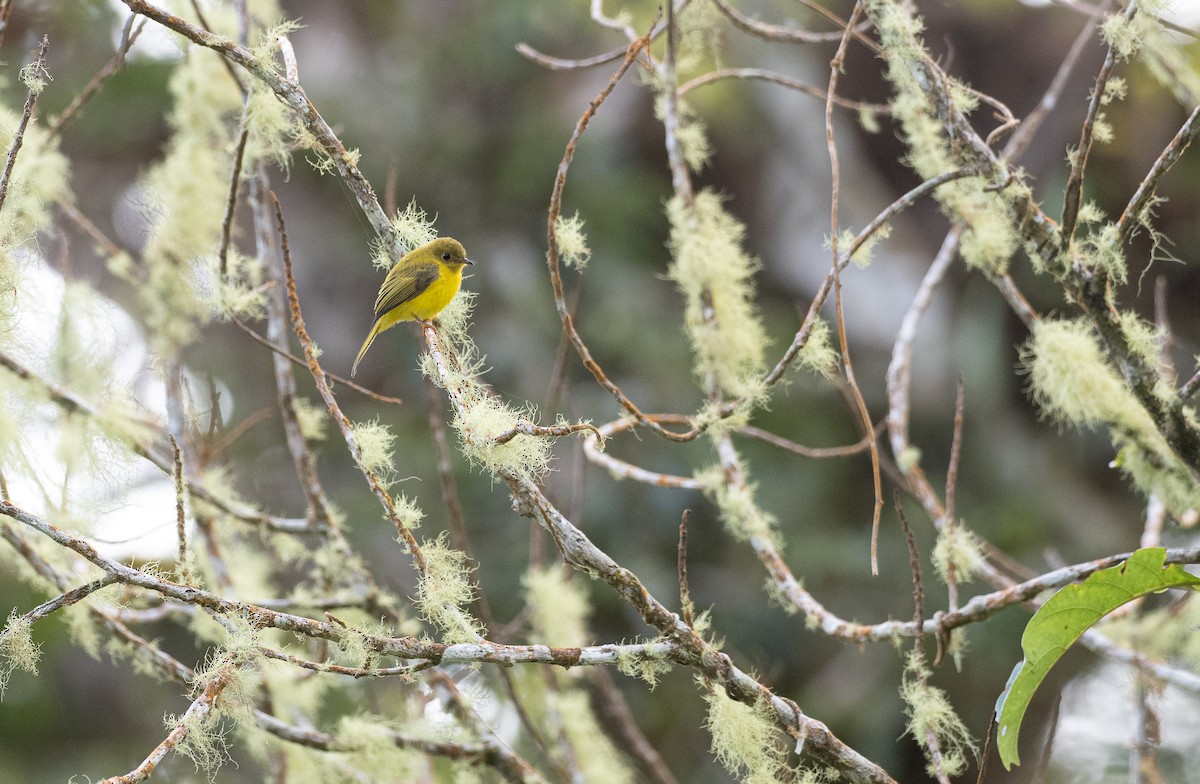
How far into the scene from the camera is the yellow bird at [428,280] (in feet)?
5.37

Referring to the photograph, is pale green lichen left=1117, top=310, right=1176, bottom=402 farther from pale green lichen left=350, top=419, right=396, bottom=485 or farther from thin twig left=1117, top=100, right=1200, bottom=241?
pale green lichen left=350, top=419, right=396, bottom=485

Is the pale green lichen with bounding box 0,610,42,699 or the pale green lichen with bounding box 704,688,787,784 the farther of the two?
the pale green lichen with bounding box 704,688,787,784

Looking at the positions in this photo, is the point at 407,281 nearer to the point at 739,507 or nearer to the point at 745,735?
the point at 739,507

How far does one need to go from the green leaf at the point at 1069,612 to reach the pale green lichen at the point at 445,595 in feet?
2.21

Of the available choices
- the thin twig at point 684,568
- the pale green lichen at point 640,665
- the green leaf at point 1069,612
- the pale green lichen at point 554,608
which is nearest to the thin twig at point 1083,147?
the green leaf at point 1069,612

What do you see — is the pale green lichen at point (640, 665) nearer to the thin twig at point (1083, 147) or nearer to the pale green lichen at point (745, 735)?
the pale green lichen at point (745, 735)

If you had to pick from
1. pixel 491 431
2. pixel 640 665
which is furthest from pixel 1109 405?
pixel 491 431

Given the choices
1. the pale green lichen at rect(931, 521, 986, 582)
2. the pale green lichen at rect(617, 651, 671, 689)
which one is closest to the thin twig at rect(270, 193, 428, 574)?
the pale green lichen at rect(617, 651, 671, 689)

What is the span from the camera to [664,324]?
4633 millimetres

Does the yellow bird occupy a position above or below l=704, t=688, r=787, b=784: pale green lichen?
above

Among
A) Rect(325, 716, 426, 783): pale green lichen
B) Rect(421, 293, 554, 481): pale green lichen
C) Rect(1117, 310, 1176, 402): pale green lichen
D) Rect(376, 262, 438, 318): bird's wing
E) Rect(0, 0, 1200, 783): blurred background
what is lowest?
Rect(325, 716, 426, 783): pale green lichen

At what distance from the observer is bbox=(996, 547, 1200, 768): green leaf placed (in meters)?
1.31

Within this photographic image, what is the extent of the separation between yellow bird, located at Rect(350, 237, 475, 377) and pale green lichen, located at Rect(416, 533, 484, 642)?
16.8 inches

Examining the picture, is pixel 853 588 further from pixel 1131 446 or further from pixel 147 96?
pixel 147 96
